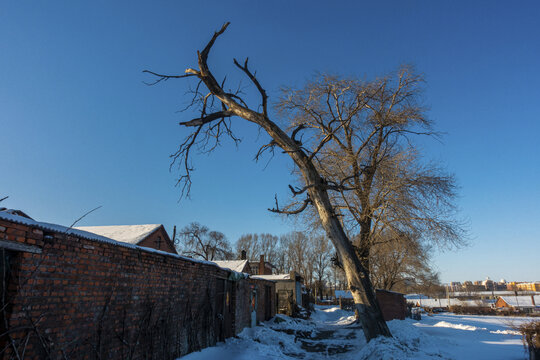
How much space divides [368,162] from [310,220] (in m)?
3.66

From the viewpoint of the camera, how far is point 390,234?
41.4 feet

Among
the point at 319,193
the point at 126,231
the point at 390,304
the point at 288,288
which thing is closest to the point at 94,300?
the point at 319,193

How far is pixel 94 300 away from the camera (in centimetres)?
495

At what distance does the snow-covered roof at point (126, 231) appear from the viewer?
23391 millimetres

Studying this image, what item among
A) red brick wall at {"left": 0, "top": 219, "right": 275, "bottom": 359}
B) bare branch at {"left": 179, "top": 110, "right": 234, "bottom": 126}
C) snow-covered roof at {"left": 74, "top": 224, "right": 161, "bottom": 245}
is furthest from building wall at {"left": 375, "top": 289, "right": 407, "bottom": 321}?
snow-covered roof at {"left": 74, "top": 224, "right": 161, "bottom": 245}

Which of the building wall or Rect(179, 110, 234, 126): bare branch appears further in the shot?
the building wall

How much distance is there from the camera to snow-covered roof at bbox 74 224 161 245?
921 inches

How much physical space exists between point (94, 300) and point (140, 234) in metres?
20.5

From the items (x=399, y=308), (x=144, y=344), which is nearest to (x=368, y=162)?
(x=144, y=344)

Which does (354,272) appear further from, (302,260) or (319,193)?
(302,260)

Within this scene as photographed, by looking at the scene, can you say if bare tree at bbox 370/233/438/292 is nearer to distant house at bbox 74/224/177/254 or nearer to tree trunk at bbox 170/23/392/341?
tree trunk at bbox 170/23/392/341

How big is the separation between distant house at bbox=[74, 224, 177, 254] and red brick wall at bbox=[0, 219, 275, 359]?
1710 centimetres

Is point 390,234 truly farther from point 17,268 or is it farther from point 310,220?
point 17,268

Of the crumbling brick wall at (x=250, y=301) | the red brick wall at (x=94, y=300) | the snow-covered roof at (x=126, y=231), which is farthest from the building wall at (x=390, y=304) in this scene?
the snow-covered roof at (x=126, y=231)
